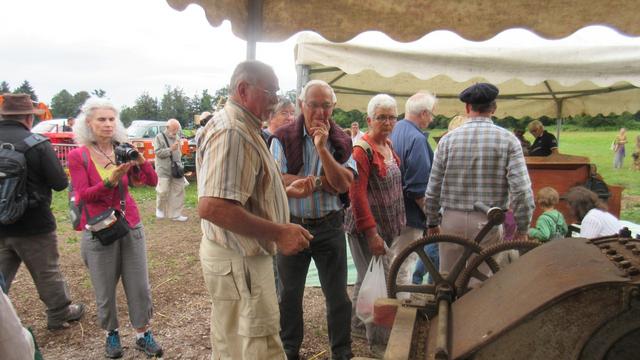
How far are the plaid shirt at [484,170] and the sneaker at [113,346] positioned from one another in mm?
2472

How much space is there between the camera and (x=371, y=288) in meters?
2.79

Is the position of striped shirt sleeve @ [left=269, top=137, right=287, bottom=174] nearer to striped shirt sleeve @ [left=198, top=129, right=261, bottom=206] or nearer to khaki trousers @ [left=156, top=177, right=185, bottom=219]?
striped shirt sleeve @ [left=198, top=129, right=261, bottom=206]

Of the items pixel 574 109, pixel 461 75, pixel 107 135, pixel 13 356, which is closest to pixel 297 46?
pixel 461 75

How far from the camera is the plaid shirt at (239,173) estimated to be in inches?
66.1

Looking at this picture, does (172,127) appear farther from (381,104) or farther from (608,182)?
(608,182)

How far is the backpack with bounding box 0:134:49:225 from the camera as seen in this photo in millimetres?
2891

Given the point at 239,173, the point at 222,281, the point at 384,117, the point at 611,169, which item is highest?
the point at 384,117

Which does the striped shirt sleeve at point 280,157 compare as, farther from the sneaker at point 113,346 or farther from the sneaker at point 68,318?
the sneaker at point 68,318

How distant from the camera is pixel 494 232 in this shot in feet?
9.13

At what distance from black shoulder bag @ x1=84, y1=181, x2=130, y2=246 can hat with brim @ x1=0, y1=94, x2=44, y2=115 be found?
105 cm

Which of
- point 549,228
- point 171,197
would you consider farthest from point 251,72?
point 171,197

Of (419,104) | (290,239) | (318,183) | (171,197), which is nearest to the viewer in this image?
(290,239)

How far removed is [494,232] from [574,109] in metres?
6.36

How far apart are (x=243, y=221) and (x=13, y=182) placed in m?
2.22
